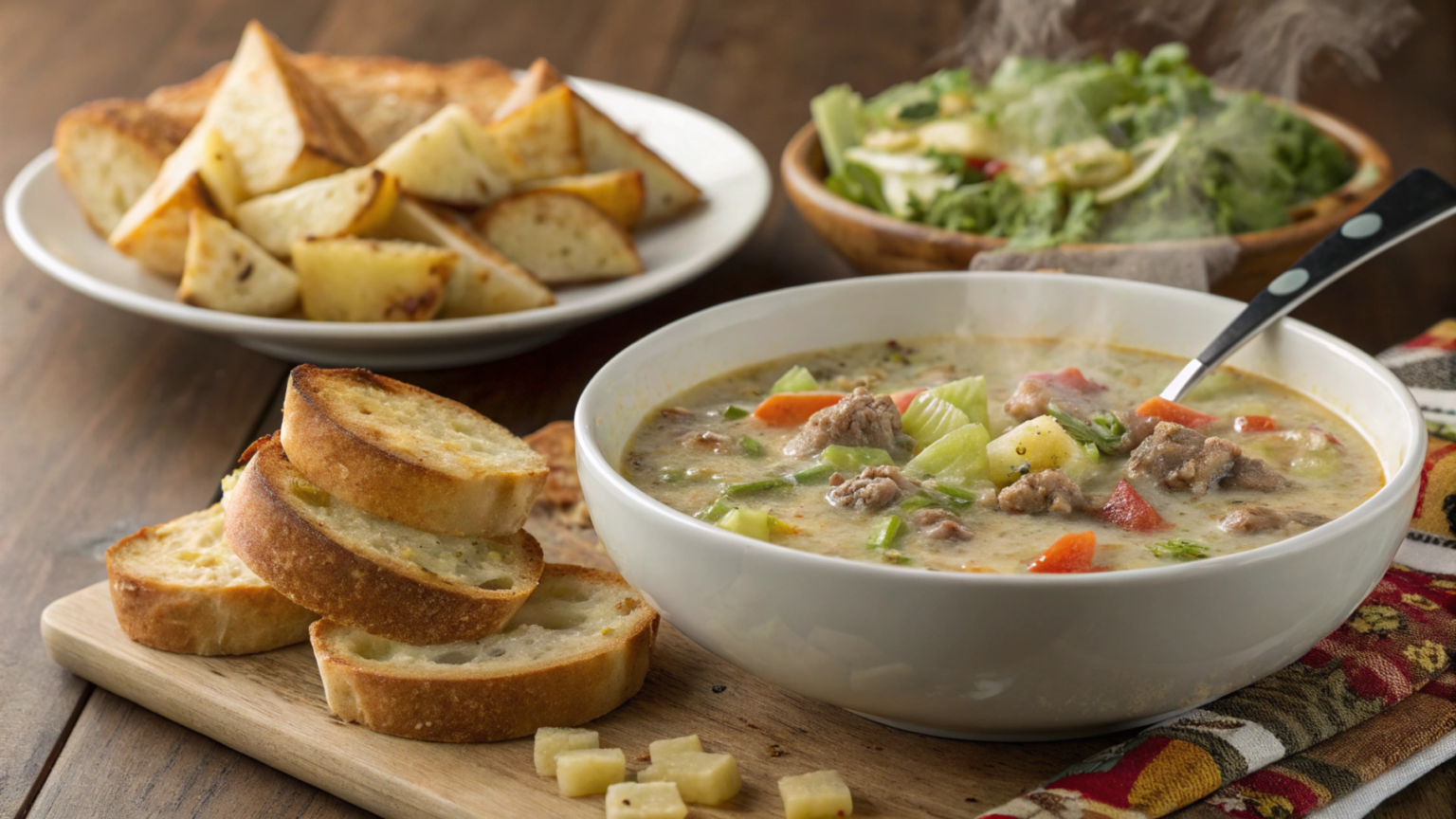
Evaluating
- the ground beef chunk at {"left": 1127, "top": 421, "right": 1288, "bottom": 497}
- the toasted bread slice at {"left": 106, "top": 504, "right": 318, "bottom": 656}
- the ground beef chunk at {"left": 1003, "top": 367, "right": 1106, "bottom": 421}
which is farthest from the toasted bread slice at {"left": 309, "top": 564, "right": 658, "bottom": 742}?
the ground beef chunk at {"left": 1127, "top": 421, "right": 1288, "bottom": 497}

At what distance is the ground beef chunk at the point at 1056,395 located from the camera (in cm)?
266

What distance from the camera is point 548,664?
2.27 metres

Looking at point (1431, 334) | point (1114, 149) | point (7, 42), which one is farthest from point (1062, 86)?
point (7, 42)

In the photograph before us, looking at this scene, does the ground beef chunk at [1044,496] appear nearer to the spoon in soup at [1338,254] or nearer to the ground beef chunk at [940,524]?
the ground beef chunk at [940,524]

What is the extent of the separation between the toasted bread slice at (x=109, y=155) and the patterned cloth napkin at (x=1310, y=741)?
3351 mm

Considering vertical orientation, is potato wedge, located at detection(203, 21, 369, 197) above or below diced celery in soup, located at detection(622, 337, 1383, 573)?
above

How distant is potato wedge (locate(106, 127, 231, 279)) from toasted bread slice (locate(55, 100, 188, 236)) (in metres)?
0.20

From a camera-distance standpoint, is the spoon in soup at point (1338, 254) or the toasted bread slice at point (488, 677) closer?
the toasted bread slice at point (488, 677)

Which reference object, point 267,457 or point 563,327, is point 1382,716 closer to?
point 267,457

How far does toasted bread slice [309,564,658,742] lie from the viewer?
2215 millimetres

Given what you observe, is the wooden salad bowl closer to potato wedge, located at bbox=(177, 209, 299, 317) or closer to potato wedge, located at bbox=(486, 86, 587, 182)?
potato wedge, located at bbox=(486, 86, 587, 182)

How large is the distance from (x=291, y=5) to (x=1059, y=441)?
19.7 ft

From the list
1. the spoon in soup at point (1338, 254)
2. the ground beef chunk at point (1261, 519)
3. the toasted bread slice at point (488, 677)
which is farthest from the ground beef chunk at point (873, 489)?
the spoon in soup at point (1338, 254)

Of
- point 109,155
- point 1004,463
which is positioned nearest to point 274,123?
point 109,155
